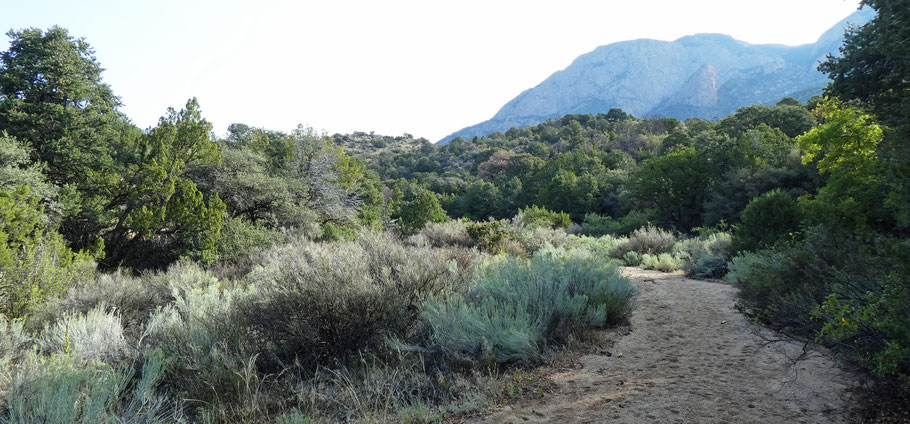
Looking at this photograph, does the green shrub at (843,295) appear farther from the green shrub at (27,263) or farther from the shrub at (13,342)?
the green shrub at (27,263)

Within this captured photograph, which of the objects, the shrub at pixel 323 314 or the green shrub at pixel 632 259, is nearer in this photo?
the shrub at pixel 323 314

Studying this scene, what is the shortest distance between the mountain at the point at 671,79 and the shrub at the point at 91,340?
15552 centimetres

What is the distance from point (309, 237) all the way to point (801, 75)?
17362cm

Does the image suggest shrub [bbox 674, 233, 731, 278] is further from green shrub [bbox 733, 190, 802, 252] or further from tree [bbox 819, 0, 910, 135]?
tree [bbox 819, 0, 910, 135]

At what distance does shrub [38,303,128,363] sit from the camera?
486 centimetres

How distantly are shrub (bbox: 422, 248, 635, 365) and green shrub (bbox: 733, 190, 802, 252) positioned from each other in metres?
5.53

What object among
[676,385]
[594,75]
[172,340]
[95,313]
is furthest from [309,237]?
[594,75]

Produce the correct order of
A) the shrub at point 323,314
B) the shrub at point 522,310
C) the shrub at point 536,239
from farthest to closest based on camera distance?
1. the shrub at point 536,239
2. the shrub at point 323,314
3. the shrub at point 522,310

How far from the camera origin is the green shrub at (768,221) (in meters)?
9.84

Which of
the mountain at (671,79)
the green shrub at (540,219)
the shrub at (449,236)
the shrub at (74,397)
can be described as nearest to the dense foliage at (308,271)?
the shrub at (74,397)

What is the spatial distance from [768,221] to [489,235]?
7.50m

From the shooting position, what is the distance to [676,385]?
3.72m

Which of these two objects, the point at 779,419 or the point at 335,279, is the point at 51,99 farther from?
the point at 779,419

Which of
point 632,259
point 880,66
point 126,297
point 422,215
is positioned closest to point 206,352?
point 126,297
